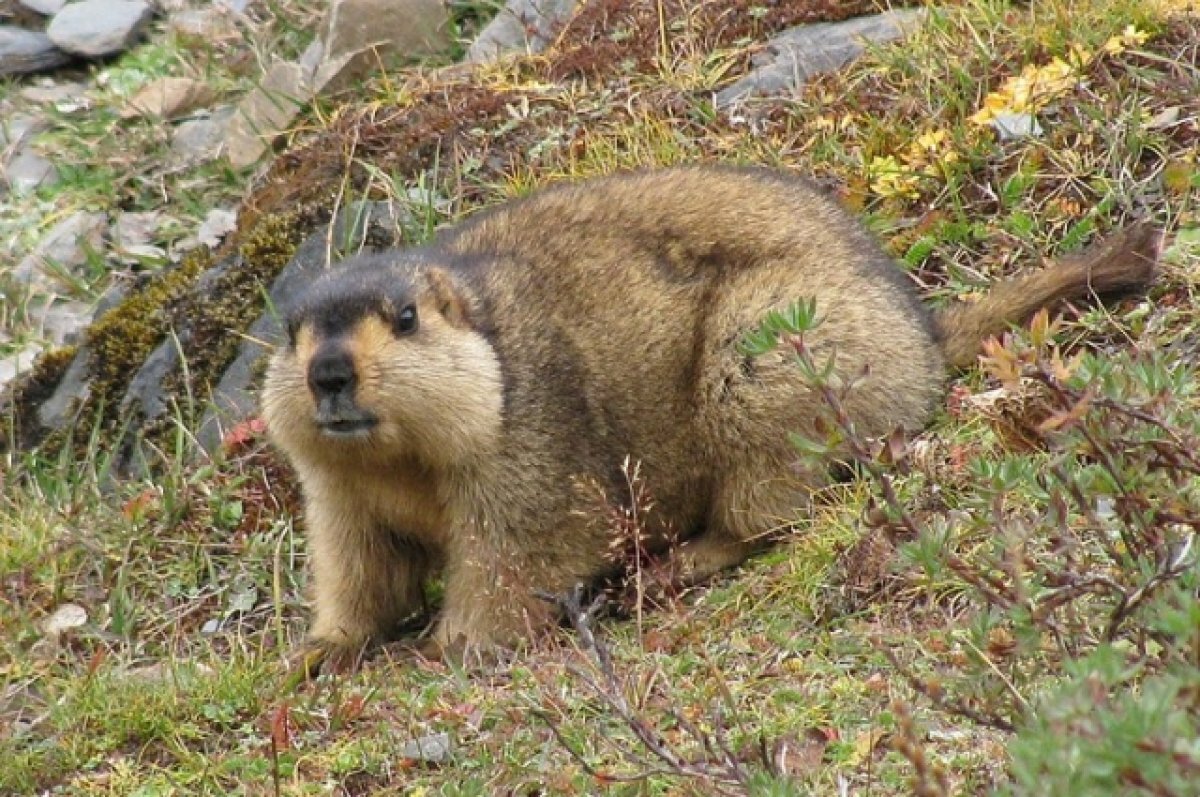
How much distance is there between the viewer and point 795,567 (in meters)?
6.60

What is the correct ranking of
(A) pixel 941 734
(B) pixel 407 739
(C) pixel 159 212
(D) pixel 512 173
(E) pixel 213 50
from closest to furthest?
(A) pixel 941 734 → (B) pixel 407 739 → (D) pixel 512 173 → (C) pixel 159 212 → (E) pixel 213 50

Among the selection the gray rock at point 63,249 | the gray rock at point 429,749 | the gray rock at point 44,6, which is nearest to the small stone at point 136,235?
the gray rock at point 63,249

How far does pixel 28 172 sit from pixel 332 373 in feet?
22.0

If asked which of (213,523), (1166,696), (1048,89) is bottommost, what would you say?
(213,523)

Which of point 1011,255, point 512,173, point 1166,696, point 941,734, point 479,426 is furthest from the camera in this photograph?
point 512,173

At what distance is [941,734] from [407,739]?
1.59 meters

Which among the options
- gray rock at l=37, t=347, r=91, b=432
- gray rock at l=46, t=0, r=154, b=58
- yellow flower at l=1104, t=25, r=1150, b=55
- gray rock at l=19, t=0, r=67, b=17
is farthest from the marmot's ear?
gray rock at l=19, t=0, r=67, b=17

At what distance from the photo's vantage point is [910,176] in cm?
859

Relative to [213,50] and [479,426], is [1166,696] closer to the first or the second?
Answer: [479,426]

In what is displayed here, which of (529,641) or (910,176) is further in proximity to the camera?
(910,176)

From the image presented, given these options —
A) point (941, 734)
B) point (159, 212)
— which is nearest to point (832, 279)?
point (941, 734)

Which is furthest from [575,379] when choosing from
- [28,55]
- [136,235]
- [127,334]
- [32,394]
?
[28,55]

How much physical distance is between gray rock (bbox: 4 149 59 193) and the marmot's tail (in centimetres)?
681

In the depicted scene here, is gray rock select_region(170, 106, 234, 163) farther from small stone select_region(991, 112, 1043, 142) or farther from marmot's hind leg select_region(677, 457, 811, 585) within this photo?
marmot's hind leg select_region(677, 457, 811, 585)
